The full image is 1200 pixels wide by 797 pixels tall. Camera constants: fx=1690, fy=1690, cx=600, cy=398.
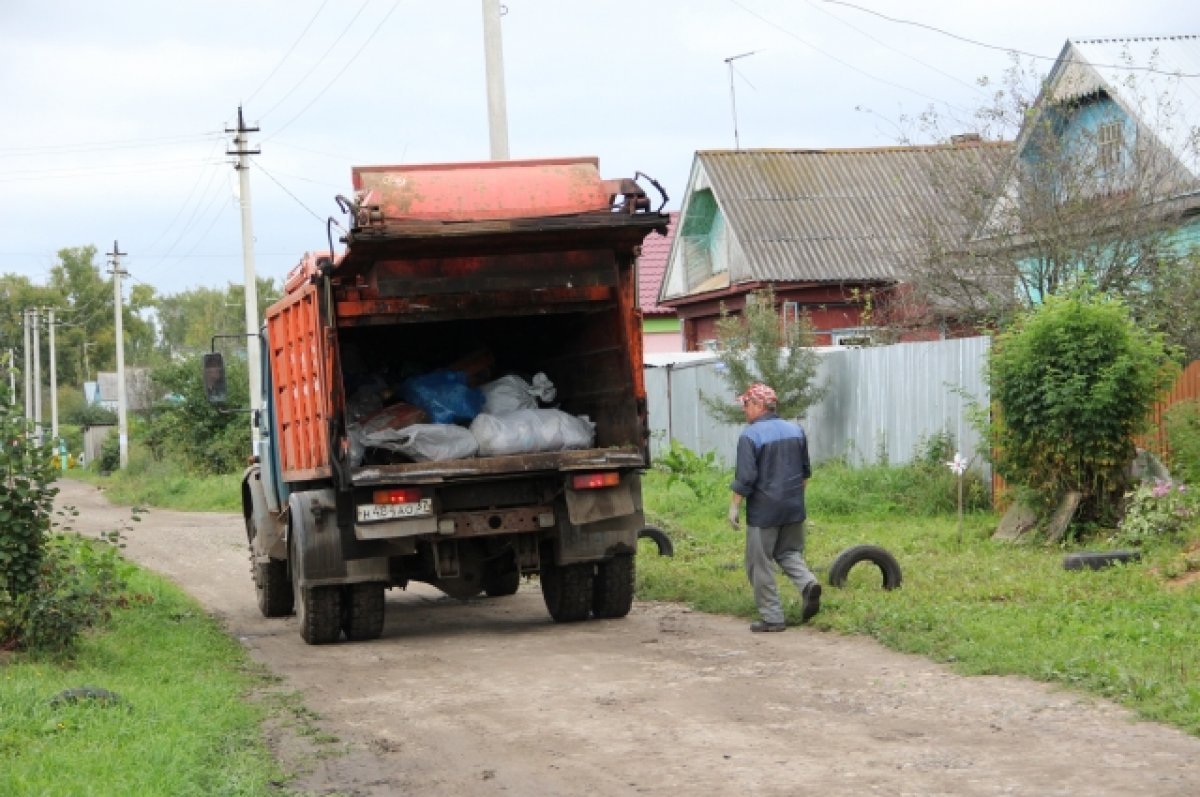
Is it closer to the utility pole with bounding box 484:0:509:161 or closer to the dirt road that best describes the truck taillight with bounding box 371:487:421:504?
the dirt road

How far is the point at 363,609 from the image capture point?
1183cm

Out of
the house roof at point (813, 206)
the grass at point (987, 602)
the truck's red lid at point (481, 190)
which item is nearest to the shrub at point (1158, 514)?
the grass at point (987, 602)

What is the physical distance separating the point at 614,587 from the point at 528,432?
4.33 feet

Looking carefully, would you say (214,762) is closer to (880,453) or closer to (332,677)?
(332,677)

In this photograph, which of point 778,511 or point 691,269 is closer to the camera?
point 778,511

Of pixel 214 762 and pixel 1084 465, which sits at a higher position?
pixel 1084 465

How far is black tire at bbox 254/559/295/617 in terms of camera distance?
45.9ft

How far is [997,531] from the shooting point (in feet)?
48.7

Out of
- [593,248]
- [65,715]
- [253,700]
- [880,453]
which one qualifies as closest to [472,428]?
[593,248]

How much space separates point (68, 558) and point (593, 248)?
4.03 m

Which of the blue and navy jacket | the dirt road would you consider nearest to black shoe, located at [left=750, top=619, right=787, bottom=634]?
the dirt road

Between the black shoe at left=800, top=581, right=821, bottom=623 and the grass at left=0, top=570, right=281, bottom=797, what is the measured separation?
3530 mm

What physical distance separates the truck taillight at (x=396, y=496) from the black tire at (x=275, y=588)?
295cm

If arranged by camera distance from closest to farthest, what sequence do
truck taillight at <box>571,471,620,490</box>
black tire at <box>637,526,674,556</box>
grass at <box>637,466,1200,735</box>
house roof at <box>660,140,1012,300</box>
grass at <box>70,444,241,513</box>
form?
grass at <box>637,466,1200,735</box> < truck taillight at <box>571,471,620,490</box> < black tire at <box>637,526,674,556</box> < house roof at <box>660,140,1012,300</box> < grass at <box>70,444,241,513</box>
